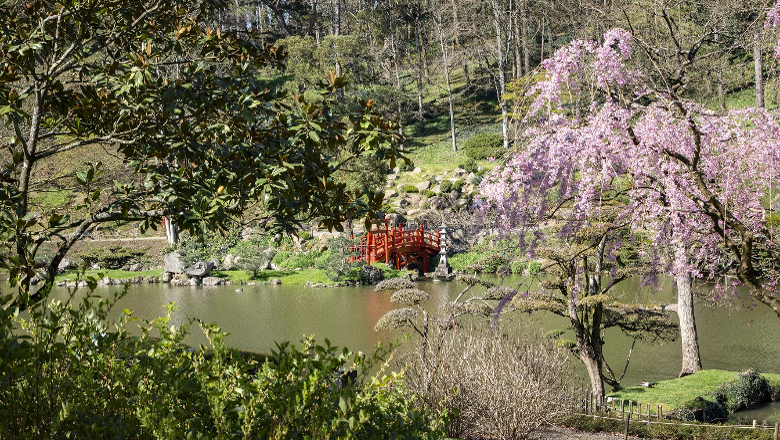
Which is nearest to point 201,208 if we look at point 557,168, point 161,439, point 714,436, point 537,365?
point 161,439

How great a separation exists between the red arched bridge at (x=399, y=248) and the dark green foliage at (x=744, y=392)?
14883 millimetres

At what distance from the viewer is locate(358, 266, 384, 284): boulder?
76.9ft

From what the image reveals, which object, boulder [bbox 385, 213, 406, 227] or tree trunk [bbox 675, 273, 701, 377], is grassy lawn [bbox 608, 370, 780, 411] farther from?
boulder [bbox 385, 213, 406, 227]

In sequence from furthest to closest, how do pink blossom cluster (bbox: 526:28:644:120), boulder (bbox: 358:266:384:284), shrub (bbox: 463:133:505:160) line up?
shrub (bbox: 463:133:505:160)
boulder (bbox: 358:266:384:284)
pink blossom cluster (bbox: 526:28:644:120)

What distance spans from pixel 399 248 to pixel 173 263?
896 cm

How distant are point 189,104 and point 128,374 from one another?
8.54 ft

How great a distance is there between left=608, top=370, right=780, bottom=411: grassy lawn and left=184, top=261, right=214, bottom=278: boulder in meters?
18.0

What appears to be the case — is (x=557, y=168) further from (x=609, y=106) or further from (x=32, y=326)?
(x=32, y=326)

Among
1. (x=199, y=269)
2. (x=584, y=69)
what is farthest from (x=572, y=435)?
(x=199, y=269)

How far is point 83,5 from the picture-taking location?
4832 mm

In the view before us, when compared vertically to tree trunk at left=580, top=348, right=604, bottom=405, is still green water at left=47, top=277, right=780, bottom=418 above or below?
below

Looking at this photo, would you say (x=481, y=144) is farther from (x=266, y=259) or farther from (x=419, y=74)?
(x=266, y=259)

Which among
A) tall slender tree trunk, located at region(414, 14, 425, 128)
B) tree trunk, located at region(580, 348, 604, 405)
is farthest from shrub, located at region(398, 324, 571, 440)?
tall slender tree trunk, located at region(414, 14, 425, 128)

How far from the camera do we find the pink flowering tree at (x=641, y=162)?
16.3 feet
